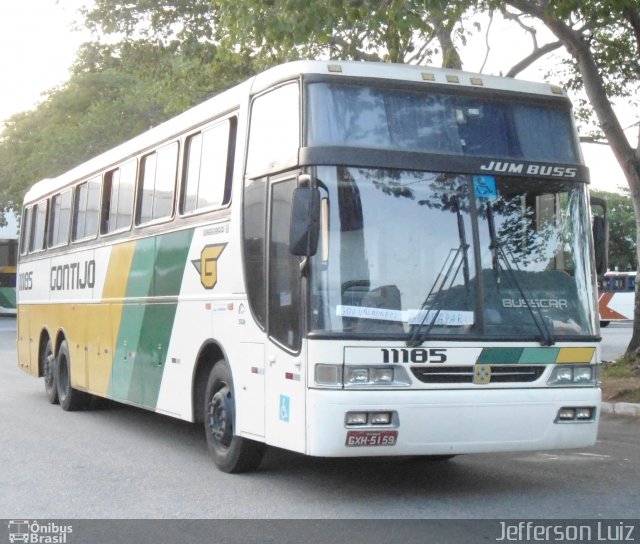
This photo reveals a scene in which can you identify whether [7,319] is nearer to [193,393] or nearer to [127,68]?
[127,68]

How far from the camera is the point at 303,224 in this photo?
784 cm

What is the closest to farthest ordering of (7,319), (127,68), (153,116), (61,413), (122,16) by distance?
(61,413) < (122,16) < (127,68) < (153,116) < (7,319)

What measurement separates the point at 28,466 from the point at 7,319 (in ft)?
150

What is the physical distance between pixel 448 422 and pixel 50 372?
31.3 feet

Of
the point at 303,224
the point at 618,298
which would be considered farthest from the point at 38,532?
the point at 618,298

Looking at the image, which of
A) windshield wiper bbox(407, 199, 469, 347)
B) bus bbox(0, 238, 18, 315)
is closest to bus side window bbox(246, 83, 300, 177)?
windshield wiper bbox(407, 199, 469, 347)

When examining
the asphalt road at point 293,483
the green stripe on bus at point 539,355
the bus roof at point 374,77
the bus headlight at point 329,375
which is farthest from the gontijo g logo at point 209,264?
the green stripe on bus at point 539,355

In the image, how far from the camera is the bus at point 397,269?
8.05 meters

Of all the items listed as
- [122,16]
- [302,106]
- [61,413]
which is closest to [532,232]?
[302,106]

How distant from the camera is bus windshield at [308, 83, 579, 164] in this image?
841 centimetres

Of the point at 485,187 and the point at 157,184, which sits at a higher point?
the point at 157,184

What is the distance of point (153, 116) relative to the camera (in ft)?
130

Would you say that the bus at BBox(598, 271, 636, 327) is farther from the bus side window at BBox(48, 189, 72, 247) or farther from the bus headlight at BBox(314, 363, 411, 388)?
the bus headlight at BBox(314, 363, 411, 388)

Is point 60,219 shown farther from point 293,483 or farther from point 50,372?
point 293,483
